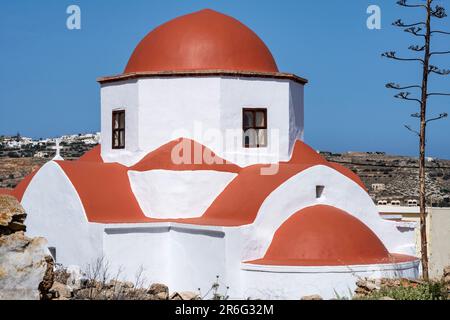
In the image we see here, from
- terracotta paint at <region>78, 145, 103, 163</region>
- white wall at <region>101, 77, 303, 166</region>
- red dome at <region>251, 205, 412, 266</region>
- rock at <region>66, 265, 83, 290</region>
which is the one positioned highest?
white wall at <region>101, 77, 303, 166</region>

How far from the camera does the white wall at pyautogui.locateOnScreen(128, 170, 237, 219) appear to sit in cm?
1672

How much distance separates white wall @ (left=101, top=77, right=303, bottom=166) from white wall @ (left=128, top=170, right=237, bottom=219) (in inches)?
35.2

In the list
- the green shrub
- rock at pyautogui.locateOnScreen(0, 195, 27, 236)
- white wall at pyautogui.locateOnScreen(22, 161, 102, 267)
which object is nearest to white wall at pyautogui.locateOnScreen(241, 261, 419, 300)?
white wall at pyautogui.locateOnScreen(22, 161, 102, 267)

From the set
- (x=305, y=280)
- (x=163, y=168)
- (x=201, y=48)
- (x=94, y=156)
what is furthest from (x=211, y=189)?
(x=94, y=156)

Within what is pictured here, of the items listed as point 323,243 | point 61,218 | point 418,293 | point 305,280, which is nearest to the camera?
point 418,293

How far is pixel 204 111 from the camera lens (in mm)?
17328

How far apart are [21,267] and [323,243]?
829 cm

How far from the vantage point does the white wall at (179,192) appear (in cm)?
1672

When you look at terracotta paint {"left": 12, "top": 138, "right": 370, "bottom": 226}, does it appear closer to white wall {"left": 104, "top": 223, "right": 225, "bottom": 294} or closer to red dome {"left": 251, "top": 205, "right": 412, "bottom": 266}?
white wall {"left": 104, "top": 223, "right": 225, "bottom": 294}

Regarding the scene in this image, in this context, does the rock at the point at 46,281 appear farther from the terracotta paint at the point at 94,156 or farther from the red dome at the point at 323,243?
the terracotta paint at the point at 94,156

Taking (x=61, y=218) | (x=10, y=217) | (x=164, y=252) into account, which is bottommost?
(x=164, y=252)

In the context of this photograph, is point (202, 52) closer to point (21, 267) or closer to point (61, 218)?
point (61, 218)
